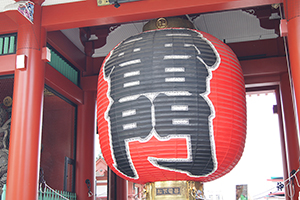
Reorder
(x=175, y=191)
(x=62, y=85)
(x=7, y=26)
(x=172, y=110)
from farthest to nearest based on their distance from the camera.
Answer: (x=62, y=85) < (x=7, y=26) < (x=175, y=191) < (x=172, y=110)

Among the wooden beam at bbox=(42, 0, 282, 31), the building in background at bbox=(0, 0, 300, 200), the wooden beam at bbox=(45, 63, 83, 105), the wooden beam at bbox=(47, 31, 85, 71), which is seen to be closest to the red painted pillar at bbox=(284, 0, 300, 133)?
the building in background at bbox=(0, 0, 300, 200)

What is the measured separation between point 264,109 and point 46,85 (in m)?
10.1

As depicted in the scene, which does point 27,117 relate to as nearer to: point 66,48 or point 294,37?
point 66,48

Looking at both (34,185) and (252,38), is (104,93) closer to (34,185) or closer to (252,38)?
(34,185)

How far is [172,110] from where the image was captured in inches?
122

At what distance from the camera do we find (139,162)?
325 cm

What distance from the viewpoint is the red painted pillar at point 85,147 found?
17.1 feet

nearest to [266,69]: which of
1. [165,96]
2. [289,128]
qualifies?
[289,128]

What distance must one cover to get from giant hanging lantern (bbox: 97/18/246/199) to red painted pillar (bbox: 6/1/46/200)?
0.72 metres

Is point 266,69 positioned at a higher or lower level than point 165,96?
higher

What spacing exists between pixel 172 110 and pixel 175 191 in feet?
2.72

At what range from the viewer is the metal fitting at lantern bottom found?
3.38m

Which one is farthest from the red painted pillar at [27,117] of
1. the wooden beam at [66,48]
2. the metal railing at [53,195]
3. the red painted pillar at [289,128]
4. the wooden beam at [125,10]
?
the red painted pillar at [289,128]

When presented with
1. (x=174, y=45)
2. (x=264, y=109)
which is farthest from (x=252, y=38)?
(x=264, y=109)
